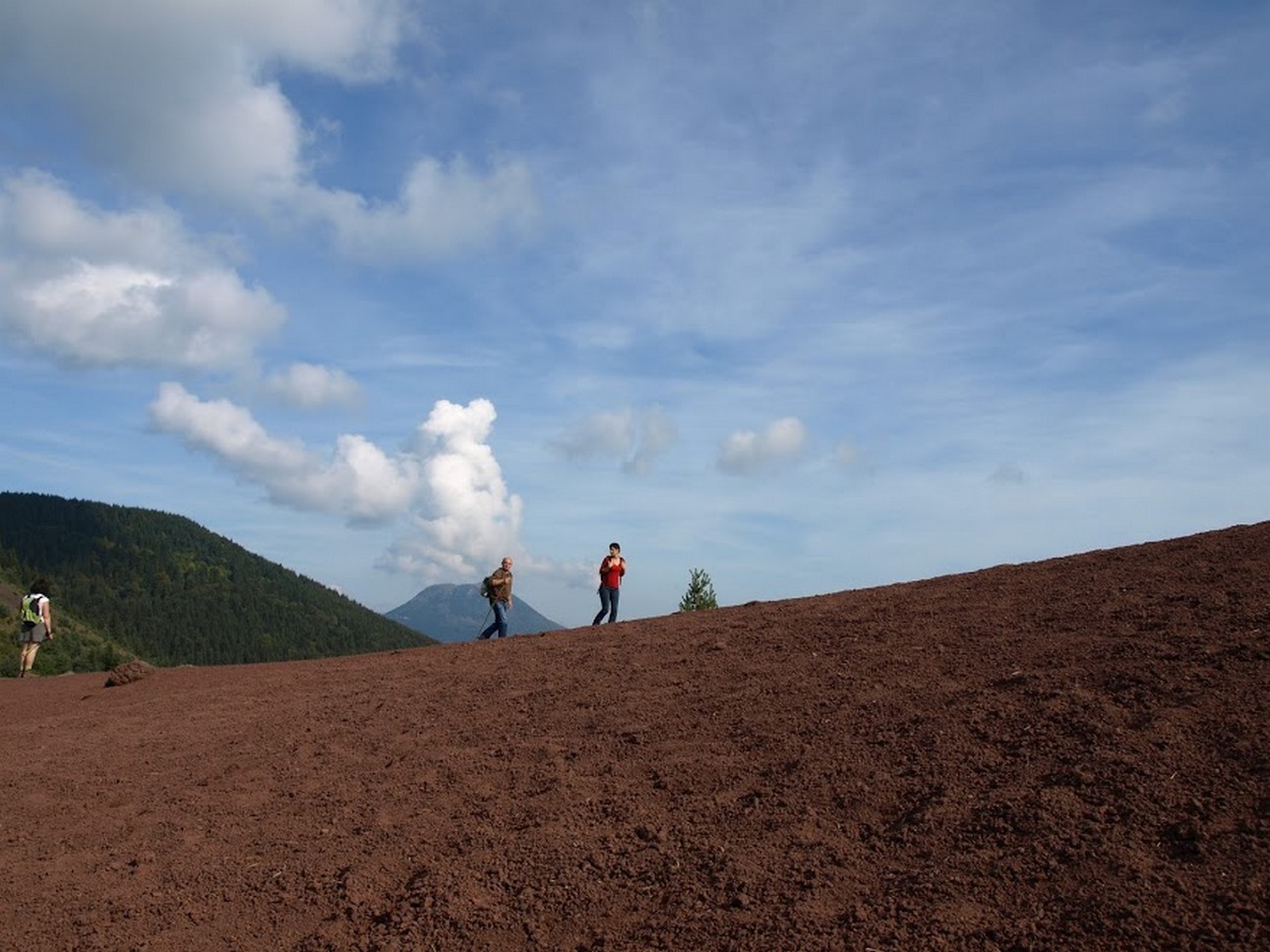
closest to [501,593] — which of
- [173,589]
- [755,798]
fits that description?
[755,798]

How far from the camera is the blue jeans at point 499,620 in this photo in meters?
18.2

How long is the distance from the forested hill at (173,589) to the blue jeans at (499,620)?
10324 centimetres

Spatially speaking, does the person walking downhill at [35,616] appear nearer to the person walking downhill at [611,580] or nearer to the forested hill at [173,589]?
the person walking downhill at [611,580]

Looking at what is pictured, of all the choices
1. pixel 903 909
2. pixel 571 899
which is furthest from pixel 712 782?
pixel 903 909

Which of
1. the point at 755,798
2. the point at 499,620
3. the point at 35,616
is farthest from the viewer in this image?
the point at 35,616

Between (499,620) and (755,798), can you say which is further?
(499,620)

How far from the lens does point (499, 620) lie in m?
18.3

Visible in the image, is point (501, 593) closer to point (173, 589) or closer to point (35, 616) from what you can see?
point (35, 616)

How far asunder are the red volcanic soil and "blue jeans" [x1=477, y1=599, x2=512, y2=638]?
5.84 metres

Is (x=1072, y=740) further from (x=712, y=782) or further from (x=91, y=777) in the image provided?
(x=91, y=777)

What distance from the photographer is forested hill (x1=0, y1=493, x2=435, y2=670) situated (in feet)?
401

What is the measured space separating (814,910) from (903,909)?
0.45 meters

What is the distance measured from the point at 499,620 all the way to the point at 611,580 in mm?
2072

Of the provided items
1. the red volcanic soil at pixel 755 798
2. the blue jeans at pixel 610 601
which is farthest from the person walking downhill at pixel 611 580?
the red volcanic soil at pixel 755 798
